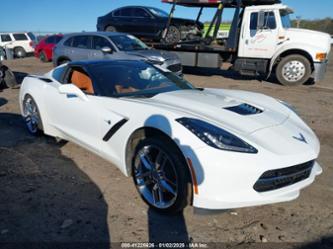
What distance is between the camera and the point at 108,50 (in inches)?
349

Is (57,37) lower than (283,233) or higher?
higher

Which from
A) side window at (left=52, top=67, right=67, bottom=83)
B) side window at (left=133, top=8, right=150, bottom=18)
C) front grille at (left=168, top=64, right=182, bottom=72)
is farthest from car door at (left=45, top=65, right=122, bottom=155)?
side window at (left=133, top=8, right=150, bottom=18)

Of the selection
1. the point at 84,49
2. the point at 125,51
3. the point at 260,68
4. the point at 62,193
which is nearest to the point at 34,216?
the point at 62,193

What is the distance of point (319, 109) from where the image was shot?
6.59 m

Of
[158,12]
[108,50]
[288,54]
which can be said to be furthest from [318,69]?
[158,12]

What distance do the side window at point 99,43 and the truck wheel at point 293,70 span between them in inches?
225

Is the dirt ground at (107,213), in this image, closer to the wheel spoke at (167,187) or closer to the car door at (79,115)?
the wheel spoke at (167,187)

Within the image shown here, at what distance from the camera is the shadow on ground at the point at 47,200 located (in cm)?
248

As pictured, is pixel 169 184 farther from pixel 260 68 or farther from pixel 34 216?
pixel 260 68

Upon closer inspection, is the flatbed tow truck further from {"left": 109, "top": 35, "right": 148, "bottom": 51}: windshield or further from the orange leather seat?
the orange leather seat

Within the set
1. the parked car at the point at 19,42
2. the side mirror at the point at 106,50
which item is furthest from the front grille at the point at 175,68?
the parked car at the point at 19,42

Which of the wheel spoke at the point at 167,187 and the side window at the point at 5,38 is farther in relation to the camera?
the side window at the point at 5,38

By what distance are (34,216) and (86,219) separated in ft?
1.63

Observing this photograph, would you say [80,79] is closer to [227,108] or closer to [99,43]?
[227,108]
